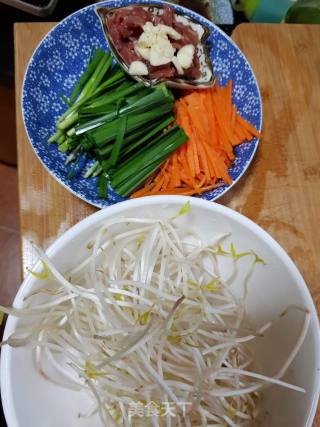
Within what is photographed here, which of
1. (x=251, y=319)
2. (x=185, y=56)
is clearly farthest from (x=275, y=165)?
(x=251, y=319)

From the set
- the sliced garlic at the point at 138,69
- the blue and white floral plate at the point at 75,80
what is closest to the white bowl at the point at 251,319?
the blue and white floral plate at the point at 75,80

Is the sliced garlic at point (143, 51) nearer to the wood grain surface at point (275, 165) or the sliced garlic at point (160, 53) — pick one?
the sliced garlic at point (160, 53)

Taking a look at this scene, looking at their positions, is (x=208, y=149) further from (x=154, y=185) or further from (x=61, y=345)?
(x=61, y=345)

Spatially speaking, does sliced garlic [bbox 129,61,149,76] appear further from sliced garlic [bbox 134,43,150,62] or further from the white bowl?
the white bowl

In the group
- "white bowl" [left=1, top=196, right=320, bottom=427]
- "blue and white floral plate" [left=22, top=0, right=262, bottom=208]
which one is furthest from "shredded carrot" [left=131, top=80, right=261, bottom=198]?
"white bowl" [left=1, top=196, right=320, bottom=427]

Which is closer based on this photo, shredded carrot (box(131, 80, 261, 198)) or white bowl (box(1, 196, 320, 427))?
white bowl (box(1, 196, 320, 427))
